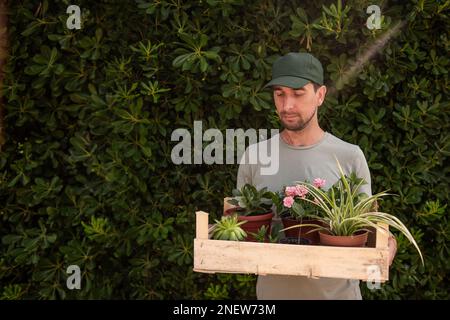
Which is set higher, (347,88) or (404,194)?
(347,88)

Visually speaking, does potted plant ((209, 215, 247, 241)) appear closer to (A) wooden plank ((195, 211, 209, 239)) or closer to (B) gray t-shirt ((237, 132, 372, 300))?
(A) wooden plank ((195, 211, 209, 239))

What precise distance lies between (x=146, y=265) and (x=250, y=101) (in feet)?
3.64

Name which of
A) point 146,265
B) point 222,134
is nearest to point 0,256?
point 146,265

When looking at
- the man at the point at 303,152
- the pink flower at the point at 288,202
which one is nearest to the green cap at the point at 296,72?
the man at the point at 303,152

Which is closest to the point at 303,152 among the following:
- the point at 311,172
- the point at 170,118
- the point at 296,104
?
the point at 311,172

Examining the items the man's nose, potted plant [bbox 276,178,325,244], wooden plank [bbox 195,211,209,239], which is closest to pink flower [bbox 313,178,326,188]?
potted plant [bbox 276,178,325,244]

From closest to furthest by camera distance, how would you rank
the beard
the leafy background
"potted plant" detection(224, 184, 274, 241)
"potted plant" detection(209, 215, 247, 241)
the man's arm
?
"potted plant" detection(209, 215, 247, 241)
"potted plant" detection(224, 184, 274, 241)
the beard
the man's arm
the leafy background

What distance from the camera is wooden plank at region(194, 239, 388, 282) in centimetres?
153

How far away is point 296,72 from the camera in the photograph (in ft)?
6.04

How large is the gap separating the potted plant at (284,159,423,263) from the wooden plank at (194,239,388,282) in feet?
0.25

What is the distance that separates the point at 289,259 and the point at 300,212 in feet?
0.62

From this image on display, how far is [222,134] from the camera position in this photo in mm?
2707

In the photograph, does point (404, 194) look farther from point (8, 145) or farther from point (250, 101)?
point (8, 145)

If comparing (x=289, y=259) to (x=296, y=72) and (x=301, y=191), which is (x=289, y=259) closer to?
(x=301, y=191)
